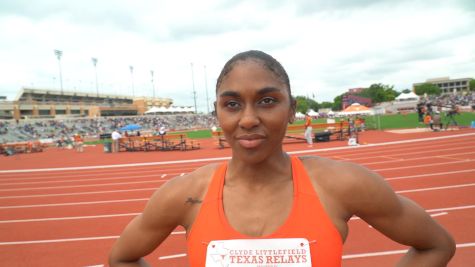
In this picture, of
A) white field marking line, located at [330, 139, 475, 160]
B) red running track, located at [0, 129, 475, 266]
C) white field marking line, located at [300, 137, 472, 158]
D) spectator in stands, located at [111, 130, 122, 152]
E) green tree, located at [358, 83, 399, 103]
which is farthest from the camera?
green tree, located at [358, 83, 399, 103]

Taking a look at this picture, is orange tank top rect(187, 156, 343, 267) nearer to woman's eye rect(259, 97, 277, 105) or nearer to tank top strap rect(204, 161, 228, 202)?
tank top strap rect(204, 161, 228, 202)

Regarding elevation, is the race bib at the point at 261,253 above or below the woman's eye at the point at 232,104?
below

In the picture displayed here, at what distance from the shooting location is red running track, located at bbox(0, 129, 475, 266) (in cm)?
426

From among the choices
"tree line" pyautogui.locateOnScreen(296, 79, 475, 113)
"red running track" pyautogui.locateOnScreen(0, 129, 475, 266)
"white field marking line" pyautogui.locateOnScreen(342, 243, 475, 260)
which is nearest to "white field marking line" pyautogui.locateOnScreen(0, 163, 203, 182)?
"red running track" pyautogui.locateOnScreen(0, 129, 475, 266)

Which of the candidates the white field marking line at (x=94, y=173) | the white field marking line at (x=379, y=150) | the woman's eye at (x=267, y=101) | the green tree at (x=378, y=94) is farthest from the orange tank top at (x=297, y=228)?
the green tree at (x=378, y=94)

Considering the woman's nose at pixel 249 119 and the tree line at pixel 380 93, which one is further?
the tree line at pixel 380 93

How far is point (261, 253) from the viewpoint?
3.79 ft

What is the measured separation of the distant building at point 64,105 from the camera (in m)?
58.3

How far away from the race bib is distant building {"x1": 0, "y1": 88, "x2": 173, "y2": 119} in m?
67.6

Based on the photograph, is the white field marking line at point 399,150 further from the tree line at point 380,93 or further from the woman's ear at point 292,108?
the tree line at point 380,93

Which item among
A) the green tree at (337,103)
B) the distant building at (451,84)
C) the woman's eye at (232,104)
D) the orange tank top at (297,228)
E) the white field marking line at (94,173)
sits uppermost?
the distant building at (451,84)

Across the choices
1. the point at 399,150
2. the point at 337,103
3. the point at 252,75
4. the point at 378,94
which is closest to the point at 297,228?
the point at 252,75

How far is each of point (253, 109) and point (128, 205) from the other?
6501mm

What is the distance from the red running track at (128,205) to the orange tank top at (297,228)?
2.98 m
